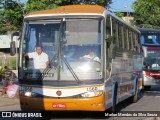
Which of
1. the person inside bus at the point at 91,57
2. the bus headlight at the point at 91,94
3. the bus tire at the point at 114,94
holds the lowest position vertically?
the bus tire at the point at 114,94

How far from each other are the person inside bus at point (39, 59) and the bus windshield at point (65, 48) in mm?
75

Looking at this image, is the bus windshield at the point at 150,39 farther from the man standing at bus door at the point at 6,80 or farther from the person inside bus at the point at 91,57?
the person inside bus at the point at 91,57

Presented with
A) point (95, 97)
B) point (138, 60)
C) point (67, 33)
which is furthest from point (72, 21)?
point (138, 60)

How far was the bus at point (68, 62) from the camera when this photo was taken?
477 inches

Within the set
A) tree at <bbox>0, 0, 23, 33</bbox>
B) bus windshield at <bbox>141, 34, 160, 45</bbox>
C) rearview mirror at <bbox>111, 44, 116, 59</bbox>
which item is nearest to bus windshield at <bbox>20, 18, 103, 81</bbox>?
rearview mirror at <bbox>111, 44, 116, 59</bbox>

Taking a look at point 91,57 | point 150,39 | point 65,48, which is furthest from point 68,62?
point 150,39

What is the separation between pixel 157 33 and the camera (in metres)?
28.1

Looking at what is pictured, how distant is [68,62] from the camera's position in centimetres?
1233

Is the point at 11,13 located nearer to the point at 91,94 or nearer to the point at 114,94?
the point at 114,94

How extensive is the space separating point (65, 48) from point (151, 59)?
15.4 metres

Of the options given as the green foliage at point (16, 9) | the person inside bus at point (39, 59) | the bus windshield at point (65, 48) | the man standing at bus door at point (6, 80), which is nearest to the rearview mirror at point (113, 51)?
the bus windshield at point (65, 48)

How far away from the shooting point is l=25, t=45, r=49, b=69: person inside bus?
491 inches

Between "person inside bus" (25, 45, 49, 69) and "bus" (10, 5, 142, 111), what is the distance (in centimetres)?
9

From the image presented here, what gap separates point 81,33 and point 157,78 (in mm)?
14503
